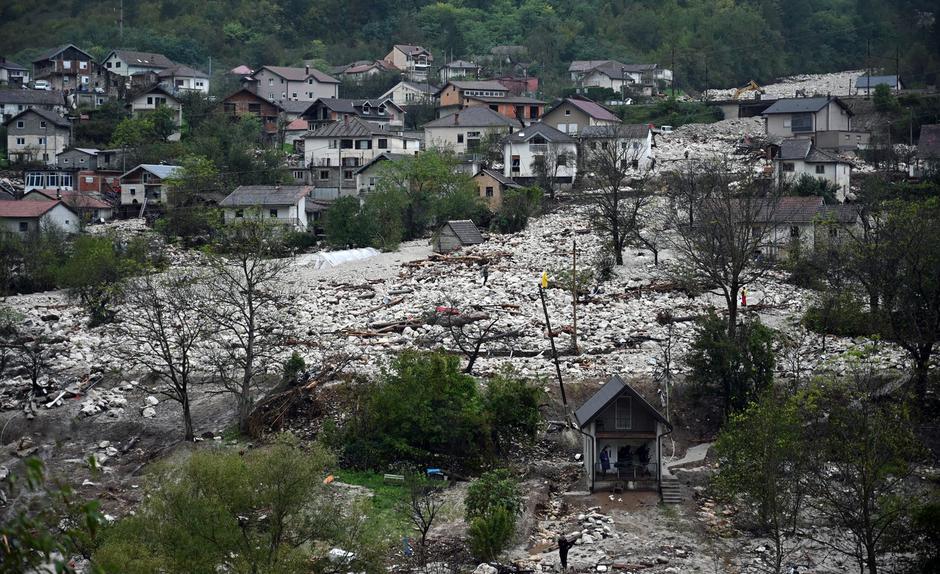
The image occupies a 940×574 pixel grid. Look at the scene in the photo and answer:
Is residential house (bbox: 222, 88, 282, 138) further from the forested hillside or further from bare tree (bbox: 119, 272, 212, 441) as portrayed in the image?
bare tree (bbox: 119, 272, 212, 441)

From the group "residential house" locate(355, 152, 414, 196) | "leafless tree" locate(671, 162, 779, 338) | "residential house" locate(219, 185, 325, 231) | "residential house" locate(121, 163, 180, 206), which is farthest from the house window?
"residential house" locate(121, 163, 180, 206)

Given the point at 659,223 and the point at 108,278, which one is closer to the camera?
the point at 108,278

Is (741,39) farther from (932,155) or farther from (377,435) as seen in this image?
(377,435)

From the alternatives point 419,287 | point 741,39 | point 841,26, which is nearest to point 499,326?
point 419,287

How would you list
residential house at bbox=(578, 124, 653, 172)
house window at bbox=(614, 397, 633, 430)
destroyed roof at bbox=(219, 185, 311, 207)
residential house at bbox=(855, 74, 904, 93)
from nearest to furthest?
house window at bbox=(614, 397, 633, 430), destroyed roof at bbox=(219, 185, 311, 207), residential house at bbox=(578, 124, 653, 172), residential house at bbox=(855, 74, 904, 93)

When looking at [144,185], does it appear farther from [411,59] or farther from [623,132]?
[411,59]

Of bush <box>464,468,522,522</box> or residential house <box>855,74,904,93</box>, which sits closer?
bush <box>464,468,522,522</box>
